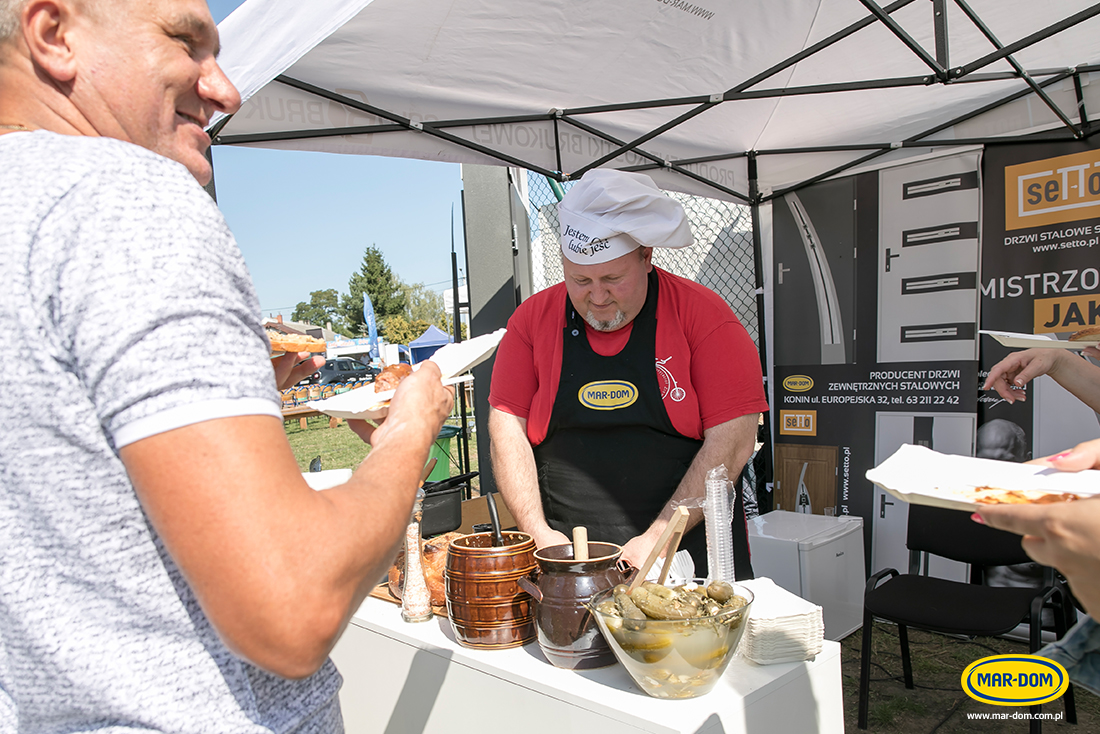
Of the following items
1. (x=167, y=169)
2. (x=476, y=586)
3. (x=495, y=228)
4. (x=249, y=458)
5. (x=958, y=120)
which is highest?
(x=958, y=120)

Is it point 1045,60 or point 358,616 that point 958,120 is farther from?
point 358,616

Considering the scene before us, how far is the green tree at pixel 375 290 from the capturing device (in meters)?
51.2

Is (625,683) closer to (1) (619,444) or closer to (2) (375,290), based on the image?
(1) (619,444)

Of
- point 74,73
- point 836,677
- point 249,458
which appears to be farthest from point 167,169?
point 836,677

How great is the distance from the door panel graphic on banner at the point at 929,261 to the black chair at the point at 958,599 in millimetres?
1076

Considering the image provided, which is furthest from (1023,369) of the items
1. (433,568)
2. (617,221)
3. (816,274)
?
(816,274)

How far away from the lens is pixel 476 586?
1.71 m

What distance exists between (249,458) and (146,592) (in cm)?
20

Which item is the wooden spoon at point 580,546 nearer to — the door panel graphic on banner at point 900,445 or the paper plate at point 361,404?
the paper plate at point 361,404

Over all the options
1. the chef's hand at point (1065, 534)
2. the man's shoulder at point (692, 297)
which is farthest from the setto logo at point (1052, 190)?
the chef's hand at point (1065, 534)

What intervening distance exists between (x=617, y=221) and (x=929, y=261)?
292 cm

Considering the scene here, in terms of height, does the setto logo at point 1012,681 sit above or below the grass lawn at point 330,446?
above

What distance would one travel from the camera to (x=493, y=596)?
171 centimetres

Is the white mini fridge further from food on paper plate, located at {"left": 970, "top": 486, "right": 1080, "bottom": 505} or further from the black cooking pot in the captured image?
food on paper plate, located at {"left": 970, "top": 486, "right": 1080, "bottom": 505}
